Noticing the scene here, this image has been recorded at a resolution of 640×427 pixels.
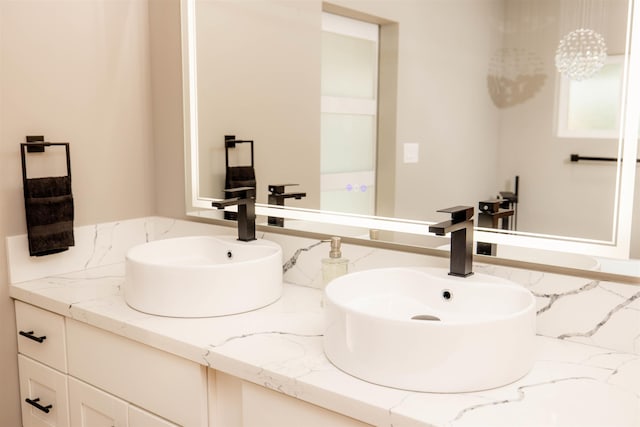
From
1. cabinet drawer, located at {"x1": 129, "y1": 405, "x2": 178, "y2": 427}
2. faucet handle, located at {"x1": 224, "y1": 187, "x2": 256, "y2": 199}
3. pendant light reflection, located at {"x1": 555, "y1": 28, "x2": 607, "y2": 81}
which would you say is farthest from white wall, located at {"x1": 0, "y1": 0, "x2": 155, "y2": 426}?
pendant light reflection, located at {"x1": 555, "y1": 28, "x2": 607, "y2": 81}

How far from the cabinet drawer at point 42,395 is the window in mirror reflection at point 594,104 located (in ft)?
5.17

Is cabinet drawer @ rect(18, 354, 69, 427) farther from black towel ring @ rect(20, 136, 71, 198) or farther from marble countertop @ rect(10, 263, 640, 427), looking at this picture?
black towel ring @ rect(20, 136, 71, 198)

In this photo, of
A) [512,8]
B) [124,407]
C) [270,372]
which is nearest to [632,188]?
[512,8]

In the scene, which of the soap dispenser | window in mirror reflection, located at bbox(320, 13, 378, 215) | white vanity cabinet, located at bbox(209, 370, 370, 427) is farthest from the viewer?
window in mirror reflection, located at bbox(320, 13, 378, 215)

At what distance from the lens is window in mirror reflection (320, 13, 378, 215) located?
175 centimetres

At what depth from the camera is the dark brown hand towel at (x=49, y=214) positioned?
1880 mm

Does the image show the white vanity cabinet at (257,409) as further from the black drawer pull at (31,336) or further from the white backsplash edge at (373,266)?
the black drawer pull at (31,336)

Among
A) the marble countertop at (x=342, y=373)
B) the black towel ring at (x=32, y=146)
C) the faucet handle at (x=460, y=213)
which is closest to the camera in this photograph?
the marble countertop at (x=342, y=373)

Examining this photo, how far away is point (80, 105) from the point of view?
2.04 m

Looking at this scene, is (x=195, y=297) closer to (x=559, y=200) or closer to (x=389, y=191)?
(x=389, y=191)

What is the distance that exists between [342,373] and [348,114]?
0.85m

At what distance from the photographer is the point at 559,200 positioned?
1410mm

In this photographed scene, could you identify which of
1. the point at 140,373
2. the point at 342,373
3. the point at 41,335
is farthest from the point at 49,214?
the point at 342,373

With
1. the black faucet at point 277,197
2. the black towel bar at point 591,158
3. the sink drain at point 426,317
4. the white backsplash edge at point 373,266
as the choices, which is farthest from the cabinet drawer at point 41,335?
the black towel bar at point 591,158
